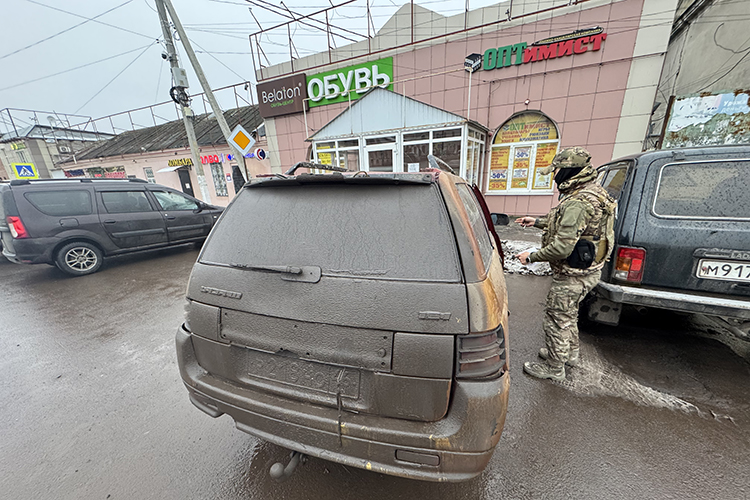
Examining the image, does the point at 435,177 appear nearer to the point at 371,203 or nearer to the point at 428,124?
the point at 371,203

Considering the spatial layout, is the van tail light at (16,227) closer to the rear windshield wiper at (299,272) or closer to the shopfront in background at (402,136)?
the rear windshield wiper at (299,272)

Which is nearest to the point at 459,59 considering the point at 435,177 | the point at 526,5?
the point at 526,5

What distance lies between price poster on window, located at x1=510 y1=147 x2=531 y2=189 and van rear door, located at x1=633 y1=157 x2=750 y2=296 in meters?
6.49

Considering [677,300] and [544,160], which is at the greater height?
[544,160]

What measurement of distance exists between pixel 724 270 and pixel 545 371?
58.1 inches

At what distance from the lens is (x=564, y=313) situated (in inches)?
89.7

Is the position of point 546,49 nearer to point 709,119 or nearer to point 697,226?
point 709,119

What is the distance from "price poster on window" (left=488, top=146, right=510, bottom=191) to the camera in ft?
27.6

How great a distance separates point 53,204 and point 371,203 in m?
6.80

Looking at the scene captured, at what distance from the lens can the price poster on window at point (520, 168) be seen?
8.20m

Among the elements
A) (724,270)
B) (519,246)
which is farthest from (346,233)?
(519,246)

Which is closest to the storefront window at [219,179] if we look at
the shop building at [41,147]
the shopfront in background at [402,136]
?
the shopfront in background at [402,136]

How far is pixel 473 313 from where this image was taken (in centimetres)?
115

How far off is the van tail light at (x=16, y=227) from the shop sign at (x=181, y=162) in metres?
10.6
